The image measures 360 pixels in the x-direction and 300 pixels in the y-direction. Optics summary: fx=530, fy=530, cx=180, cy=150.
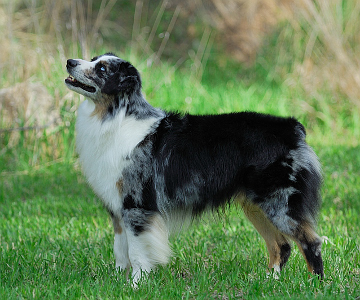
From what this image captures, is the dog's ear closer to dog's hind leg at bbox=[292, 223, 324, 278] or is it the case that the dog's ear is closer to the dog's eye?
the dog's eye

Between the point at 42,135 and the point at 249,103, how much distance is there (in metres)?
3.55

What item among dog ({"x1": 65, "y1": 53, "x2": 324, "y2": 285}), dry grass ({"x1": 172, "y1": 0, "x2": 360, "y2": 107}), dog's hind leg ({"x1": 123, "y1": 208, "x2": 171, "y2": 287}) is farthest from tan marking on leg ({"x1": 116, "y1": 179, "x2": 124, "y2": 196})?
dry grass ({"x1": 172, "y1": 0, "x2": 360, "y2": 107})

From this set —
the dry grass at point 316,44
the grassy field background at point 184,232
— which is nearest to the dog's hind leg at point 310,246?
the grassy field background at point 184,232

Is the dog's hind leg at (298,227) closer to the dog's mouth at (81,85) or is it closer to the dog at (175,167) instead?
the dog at (175,167)

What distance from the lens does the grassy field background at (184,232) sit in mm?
3656

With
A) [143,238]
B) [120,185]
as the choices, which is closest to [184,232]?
[143,238]

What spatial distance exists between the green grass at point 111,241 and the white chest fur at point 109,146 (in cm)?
61

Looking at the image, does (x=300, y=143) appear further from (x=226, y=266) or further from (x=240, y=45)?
(x=240, y=45)

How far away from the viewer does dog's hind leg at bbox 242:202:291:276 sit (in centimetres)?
411

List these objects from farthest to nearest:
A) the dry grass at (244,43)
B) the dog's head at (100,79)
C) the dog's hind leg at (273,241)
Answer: the dry grass at (244,43)
the dog's hind leg at (273,241)
the dog's head at (100,79)

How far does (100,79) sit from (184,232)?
1630 millimetres

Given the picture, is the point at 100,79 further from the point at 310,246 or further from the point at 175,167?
the point at 310,246

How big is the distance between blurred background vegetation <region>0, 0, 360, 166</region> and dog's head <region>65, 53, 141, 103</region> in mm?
3053

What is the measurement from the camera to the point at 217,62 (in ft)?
42.4
